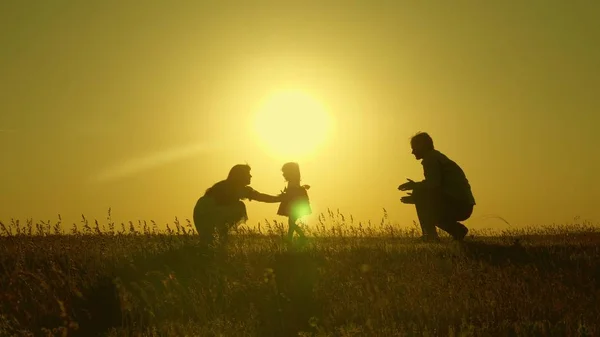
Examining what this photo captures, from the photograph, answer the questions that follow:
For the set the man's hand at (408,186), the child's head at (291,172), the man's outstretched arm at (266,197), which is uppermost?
the child's head at (291,172)

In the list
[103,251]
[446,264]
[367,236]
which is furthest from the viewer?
[367,236]

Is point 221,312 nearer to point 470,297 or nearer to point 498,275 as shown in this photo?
point 470,297

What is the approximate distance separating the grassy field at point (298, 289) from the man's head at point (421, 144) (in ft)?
6.81

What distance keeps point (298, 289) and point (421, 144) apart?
16.9 ft

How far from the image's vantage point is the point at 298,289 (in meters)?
8.92

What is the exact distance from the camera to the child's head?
1373 centimetres

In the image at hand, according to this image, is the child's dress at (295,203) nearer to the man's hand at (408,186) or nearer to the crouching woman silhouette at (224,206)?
the crouching woman silhouette at (224,206)

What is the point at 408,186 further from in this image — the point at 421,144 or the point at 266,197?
the point at 266,197

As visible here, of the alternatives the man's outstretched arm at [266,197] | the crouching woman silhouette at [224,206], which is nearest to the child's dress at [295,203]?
the man's outstretched arm at [266,197]

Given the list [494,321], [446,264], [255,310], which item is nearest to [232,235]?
[446,264]

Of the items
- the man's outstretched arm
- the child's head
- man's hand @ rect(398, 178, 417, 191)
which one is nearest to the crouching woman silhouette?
the man's outstretched arm

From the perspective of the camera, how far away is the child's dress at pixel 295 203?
1360 cm

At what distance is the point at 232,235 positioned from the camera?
535 inches

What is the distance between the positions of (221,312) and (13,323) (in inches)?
86.9
